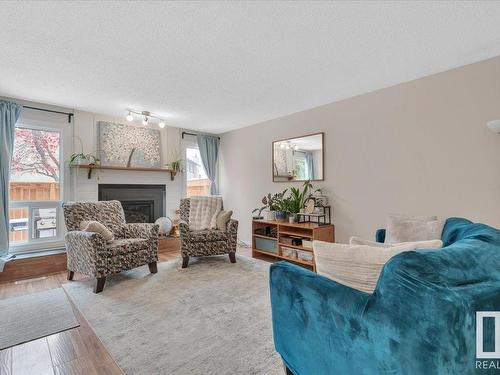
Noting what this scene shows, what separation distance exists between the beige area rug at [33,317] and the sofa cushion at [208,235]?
1532 millimetres

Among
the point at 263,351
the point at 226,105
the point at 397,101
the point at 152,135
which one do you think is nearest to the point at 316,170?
the point at 397,101

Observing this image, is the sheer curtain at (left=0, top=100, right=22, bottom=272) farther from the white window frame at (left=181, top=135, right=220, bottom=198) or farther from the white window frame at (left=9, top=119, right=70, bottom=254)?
the white window frame at (left=181, top=135, right=220, bottom=198)

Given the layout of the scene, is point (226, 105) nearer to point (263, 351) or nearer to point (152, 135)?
point (152, 135)

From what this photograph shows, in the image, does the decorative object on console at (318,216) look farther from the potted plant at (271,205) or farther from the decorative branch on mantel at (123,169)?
the decorative branch on mantel at (123,169)

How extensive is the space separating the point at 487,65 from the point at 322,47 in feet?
5.41

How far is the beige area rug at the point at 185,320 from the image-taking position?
5.32 feet

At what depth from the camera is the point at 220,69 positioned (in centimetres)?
265

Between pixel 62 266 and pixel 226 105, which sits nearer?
pixel 62 266

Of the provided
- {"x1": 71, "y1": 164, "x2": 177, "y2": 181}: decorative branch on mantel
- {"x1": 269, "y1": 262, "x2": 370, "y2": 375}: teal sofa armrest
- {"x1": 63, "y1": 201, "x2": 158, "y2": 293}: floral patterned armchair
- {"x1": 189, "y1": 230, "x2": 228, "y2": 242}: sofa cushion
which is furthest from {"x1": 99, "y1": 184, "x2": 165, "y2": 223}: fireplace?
{"x1": 269, "y1": 262, "x2": 370, "y2": 375}: teal sofa armrest

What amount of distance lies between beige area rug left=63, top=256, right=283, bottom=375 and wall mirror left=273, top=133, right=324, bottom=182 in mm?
1626

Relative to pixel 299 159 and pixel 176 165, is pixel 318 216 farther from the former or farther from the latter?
pixel 176 165

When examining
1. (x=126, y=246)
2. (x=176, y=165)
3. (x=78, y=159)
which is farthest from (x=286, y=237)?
(x=78, y=159)

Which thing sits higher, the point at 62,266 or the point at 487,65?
the point at 487,65

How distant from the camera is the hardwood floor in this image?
1.56 meters
